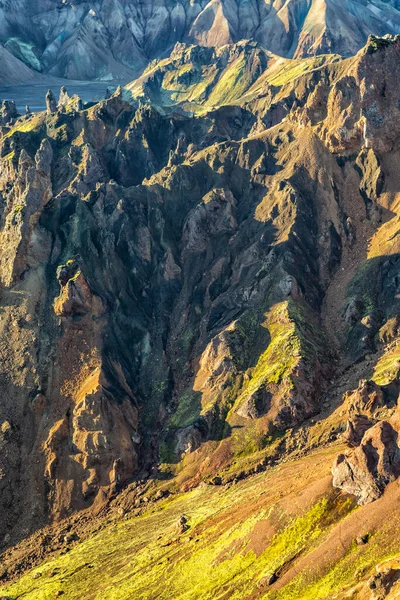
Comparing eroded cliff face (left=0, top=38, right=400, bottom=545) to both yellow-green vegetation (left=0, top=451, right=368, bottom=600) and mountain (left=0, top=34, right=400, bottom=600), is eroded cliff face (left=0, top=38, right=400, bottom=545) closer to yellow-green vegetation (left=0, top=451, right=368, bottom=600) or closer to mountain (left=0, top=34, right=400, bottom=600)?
mountain (left=0, top=34, right=400, bottom=600)

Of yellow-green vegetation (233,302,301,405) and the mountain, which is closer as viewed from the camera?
the mountain

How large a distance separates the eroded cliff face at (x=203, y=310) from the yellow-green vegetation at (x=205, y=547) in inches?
314

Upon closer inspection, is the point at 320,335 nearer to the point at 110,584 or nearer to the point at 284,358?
the point at 284,358

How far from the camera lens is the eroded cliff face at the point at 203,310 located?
417ft

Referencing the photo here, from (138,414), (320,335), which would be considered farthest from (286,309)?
(138,414)

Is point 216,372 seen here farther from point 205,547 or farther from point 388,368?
point 205,547

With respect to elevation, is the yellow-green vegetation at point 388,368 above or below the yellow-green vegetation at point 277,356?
below

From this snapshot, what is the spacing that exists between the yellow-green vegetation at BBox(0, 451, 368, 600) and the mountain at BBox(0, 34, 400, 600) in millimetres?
356

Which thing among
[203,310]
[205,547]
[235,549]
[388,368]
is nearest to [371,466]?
[235,549]

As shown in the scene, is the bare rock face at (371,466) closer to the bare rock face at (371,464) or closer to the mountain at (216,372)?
the bare rock face at (371,464)

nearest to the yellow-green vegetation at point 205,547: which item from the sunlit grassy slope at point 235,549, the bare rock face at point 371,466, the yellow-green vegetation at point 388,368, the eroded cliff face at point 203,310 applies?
the sunlit grassy slope at point 235,549

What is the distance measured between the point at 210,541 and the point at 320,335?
6265cm

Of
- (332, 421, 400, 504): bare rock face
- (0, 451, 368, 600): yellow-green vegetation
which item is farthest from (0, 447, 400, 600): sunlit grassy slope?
(332, 421, 400, 504): bare rock face

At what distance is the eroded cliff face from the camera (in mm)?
127188
